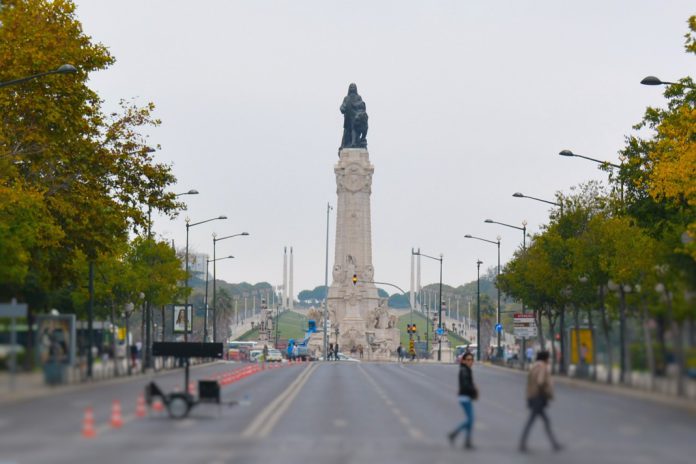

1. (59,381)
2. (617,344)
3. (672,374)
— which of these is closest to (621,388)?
(617,344)

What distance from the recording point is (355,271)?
147 meters

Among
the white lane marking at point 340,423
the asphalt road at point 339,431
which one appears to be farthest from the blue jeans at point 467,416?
the white lane marking at point 340,423

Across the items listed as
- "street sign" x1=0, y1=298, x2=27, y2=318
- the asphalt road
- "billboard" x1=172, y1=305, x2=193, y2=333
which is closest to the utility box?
the asphalt road

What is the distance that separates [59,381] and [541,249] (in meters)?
34.4

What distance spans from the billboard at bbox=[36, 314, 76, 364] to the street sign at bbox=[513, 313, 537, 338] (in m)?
33.9

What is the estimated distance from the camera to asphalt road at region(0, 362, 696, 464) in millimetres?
23266

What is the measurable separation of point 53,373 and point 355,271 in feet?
321

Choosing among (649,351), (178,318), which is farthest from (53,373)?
(178,318)

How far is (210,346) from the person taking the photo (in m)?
52.7

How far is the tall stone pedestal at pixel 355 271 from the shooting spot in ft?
483

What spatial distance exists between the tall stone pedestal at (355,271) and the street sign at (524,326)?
211ft

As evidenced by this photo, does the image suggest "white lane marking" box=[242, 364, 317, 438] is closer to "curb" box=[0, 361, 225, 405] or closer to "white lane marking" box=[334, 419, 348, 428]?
"white lane marking" box=[334, 419, 348, 428]

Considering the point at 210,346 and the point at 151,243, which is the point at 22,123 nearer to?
the point at 210,346

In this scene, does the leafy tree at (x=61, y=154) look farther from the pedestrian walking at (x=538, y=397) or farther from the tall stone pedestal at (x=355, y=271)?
the tall stone pedestal at (x=355, y=271)
